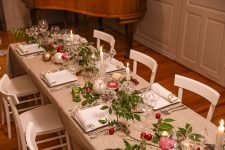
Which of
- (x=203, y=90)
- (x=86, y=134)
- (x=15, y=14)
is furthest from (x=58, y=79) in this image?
(x=15, y=14)

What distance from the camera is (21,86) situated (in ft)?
8.87

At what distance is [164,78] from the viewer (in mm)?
3768

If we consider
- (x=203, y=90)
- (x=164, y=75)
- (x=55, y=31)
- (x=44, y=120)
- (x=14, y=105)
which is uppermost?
(x=55, y=31)

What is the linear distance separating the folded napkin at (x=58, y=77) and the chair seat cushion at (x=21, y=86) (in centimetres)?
51

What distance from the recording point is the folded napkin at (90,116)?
5.38ft

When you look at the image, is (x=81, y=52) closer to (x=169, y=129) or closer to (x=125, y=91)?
(x=125, y=91)

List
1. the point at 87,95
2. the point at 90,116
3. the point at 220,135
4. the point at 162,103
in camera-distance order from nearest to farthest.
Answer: the point at 220,135 → the point at 90,116 → the point at 162,103 → the point at 87,95

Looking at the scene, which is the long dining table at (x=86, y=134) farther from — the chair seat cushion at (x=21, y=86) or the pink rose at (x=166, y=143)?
the chair seat cushion at (x=21, y=86)

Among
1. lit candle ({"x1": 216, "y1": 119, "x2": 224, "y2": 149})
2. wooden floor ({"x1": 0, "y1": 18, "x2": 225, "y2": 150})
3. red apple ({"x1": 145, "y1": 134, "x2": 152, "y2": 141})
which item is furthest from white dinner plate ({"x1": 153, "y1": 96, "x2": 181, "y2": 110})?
wooden floor ({"x1": 0, "y1": 18, "x2": 225, "y2": 150})

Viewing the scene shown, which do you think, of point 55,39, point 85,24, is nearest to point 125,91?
point 55,39

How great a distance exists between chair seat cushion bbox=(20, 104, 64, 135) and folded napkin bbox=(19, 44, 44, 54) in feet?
1.99

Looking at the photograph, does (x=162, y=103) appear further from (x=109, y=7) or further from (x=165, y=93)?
(x=109, y=7)

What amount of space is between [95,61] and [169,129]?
1.03 m

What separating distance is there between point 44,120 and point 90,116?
2.06 feet
